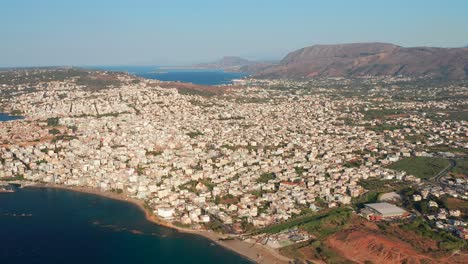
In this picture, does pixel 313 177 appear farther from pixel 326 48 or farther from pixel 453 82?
pixel 326 48

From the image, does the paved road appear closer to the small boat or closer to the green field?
the green field

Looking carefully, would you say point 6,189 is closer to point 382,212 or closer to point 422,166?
point 382,212

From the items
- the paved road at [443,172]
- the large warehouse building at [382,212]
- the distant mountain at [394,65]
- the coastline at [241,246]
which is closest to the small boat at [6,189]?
the coastline at [241,246]

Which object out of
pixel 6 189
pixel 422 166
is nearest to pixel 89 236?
pixel 6 189

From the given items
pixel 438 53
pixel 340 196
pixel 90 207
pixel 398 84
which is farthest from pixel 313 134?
pixel 438 53

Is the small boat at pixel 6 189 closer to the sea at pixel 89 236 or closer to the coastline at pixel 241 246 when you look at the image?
the sea at pixel 89 236

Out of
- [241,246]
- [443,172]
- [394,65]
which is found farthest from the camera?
[394,65]
